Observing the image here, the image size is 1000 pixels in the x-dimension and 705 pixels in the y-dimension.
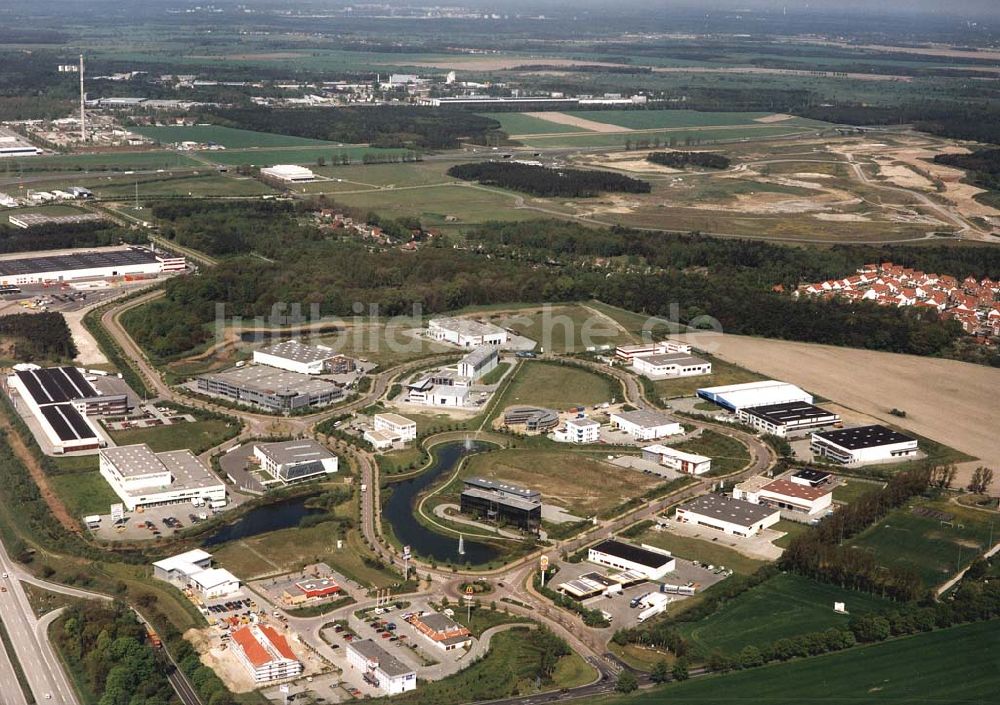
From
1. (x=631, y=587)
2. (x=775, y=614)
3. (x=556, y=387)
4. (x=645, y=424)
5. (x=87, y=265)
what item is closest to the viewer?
(x=775, y=614)

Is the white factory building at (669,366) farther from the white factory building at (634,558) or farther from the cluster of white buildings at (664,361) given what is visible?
the white factory building at (634,558)

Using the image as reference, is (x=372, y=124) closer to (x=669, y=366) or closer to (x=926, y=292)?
(x=926, y=292)

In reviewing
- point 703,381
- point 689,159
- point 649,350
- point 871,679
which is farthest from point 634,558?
point 689,159

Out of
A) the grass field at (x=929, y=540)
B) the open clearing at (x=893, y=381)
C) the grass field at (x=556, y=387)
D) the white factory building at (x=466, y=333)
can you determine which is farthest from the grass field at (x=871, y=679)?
the white factory building at (x=466, y=333)

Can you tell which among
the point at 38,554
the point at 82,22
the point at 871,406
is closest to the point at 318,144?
the point at 871,406

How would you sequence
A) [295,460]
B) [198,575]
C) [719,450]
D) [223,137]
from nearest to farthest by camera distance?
[198,575], [295,460], [719,450], [223,137]

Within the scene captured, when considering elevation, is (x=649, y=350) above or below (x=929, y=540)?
above

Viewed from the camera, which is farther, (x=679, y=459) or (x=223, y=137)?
(x=223, y=137)

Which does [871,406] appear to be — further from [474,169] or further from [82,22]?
[82,22]
